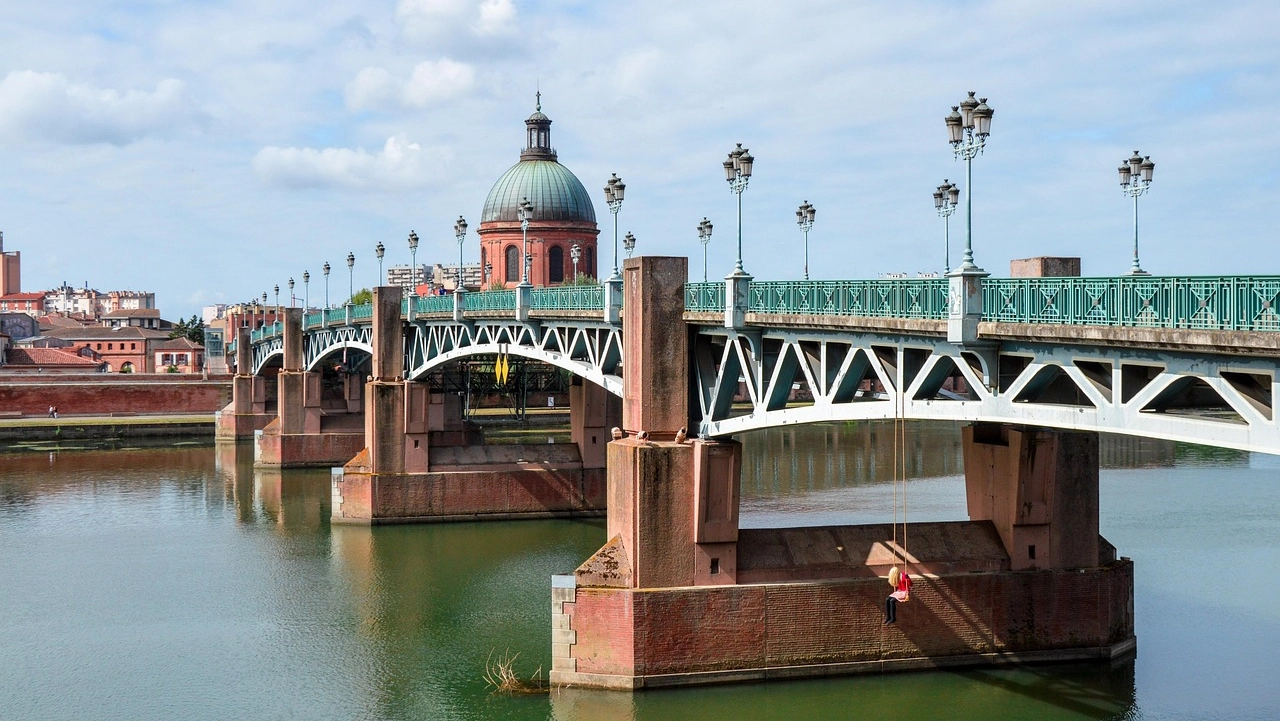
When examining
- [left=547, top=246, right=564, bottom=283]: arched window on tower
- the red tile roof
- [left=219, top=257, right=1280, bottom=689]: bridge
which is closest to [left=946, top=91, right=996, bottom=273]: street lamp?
[left=219, top=257, right=1280, bottom=689]: bridge

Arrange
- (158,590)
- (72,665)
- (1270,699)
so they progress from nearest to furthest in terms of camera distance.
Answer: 1. (1270,699)
2. (72,665)
3. (158,590)

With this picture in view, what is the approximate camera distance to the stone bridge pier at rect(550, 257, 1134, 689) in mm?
24109

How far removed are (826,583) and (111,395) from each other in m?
75.8

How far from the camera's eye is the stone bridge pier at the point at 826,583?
2411cm

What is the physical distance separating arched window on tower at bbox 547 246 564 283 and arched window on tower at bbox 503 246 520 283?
225 cm

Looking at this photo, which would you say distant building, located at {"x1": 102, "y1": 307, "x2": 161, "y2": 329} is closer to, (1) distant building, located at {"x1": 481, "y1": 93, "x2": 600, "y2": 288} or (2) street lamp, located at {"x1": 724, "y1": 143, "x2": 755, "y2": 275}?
(1) distant building, located at {"x1": 481, "y1": 93, "x2": 600, "y2": 288}

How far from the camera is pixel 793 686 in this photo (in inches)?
950

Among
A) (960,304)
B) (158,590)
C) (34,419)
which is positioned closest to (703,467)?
(960,304)

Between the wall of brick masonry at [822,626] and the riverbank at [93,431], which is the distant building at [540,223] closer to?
the riverbank at [93,431]

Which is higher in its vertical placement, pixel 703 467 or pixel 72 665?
pixel 703 467

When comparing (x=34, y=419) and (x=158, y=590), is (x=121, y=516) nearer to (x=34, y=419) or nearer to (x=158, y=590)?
(x=158, y=590)

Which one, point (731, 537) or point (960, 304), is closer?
point (960, 304)

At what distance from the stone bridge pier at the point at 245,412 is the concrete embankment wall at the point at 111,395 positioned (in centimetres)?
1321

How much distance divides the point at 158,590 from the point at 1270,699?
2596cm
